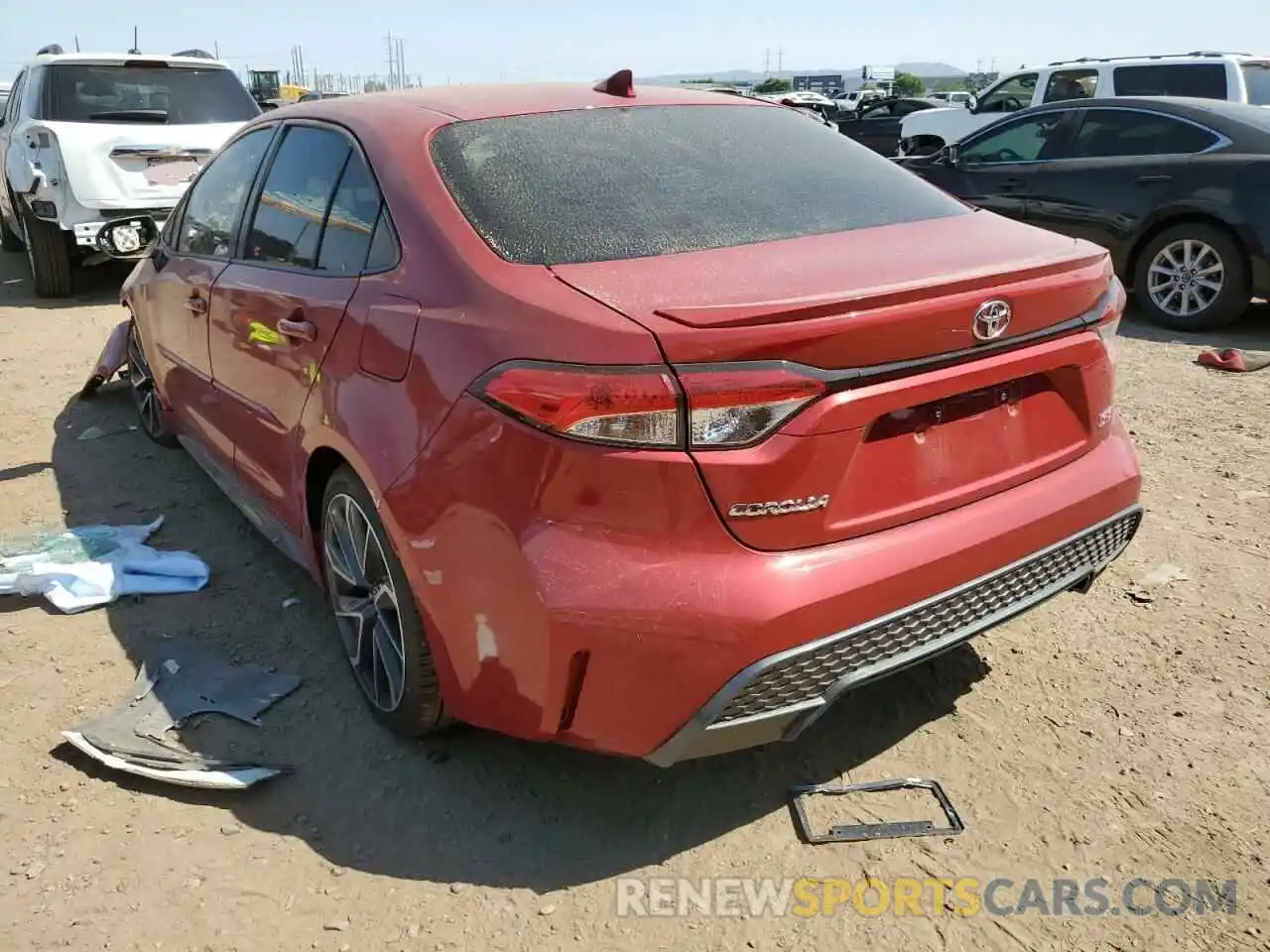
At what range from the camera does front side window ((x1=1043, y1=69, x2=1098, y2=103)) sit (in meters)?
10.8

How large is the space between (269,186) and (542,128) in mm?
1118

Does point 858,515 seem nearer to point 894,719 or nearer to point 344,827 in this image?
point 894,719

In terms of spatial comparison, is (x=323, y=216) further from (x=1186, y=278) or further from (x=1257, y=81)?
(x=1257, y=81)

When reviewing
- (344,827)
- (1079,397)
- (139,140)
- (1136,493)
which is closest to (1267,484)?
(1136,493)

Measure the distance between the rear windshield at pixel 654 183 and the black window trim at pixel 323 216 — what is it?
0.63 feet

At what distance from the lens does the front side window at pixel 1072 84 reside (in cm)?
1078

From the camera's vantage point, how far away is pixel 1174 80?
9727 mm

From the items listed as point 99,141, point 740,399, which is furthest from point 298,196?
point 99,141

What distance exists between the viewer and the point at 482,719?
7.77ft

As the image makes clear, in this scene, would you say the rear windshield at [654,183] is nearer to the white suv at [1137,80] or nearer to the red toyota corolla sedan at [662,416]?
the red toyota corolla sedan at [662,416]

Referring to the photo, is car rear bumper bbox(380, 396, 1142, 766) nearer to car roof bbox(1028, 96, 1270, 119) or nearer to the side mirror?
car roof bbox(1028, 96, 1270, 119)

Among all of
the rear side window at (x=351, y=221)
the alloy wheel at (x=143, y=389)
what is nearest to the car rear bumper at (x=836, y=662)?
the rear side window at (x=351, y=221)

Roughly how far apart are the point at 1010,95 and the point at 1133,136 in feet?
20.6

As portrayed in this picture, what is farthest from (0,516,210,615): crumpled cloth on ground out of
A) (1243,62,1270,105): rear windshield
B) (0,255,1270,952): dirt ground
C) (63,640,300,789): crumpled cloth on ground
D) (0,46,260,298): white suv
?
(1243,62,1270,105): rear windshield
